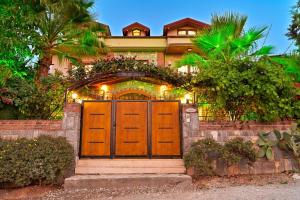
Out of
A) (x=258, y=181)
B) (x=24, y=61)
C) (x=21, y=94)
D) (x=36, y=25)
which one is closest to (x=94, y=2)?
(x=36, y=25)

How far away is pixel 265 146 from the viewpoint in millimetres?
6730

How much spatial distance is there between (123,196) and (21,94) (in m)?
4.40

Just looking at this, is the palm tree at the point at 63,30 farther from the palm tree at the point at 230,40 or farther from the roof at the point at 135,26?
the roof at the point at 135,26

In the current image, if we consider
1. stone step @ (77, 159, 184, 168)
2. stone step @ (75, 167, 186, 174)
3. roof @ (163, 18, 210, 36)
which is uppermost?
roof @ (163, 18, 210, 36)

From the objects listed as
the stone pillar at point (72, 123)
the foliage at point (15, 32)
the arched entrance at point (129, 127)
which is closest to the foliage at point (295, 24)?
the arched entrance at point (129, 127)

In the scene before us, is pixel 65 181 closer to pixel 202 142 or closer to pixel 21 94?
pixel 21 94

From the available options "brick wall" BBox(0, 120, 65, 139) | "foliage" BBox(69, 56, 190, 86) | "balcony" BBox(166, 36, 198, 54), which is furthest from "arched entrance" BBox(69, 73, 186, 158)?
"balcony" BBox(166, 36, 198, 54)

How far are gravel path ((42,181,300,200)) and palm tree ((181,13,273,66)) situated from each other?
4.02 meters

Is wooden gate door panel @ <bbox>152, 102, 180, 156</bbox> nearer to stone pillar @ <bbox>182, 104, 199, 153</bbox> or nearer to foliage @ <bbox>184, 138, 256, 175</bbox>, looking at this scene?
stone pillar @ <bbox>182, 104, 199, 153</bbox>

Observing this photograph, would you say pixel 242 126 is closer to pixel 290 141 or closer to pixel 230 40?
pixel 290 141

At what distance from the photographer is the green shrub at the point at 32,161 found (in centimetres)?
568

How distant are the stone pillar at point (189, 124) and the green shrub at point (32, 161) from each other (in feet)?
10.6

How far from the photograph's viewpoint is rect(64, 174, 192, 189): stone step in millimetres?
6078

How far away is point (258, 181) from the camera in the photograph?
6.12 m
